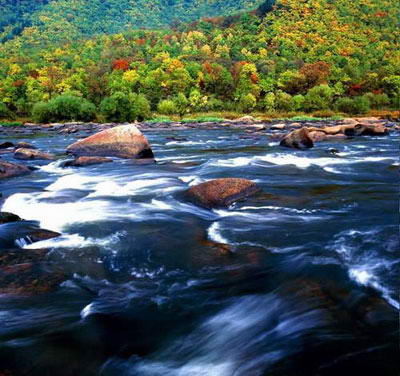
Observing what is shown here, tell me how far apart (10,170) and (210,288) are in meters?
9.66

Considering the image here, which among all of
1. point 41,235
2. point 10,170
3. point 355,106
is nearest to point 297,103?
point 355,106

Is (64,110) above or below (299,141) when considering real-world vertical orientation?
above

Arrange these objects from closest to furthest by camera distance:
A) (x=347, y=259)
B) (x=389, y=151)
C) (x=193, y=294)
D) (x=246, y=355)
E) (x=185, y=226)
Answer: (x=246, y=355) → (x=193, y=294) → (x=347, y=259) → (x=185, y=226) → (x=389, y=151)

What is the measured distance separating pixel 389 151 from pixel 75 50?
13492 centimetres

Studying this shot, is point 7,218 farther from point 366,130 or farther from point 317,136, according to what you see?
point 366,130

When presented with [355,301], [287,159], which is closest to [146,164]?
[287,159]

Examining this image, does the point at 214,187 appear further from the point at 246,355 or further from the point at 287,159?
the point at 287,159

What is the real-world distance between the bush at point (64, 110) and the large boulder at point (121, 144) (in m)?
38.6

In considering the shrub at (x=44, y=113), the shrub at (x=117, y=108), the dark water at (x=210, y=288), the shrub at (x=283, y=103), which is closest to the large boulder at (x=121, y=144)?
the dark water at (x=210, y=288)

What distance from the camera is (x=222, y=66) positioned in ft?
313

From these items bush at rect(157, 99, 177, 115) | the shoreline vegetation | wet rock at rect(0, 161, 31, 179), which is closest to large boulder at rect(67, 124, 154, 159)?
wet rock at rect(0, 161, 31, 179)

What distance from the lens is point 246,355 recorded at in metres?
3.30

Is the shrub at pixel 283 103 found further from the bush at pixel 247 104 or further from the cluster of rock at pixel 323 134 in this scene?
the cluster of rock at pixel 323 134

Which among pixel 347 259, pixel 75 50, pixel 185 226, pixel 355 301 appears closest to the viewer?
pixel 355 301
